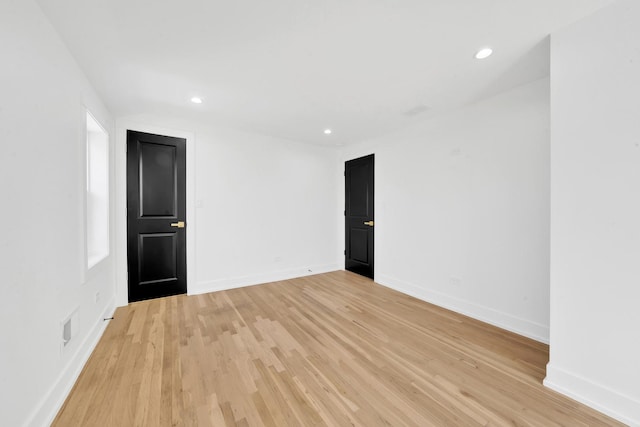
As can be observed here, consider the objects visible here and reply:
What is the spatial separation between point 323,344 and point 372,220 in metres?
2.50

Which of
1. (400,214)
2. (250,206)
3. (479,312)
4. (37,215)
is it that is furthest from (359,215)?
(37,215)

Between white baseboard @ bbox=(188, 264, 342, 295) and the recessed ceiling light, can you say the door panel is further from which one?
the recessed ceiling light

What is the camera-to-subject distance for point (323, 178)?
15.8 ft

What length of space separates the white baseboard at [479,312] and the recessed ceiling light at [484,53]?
245 cm

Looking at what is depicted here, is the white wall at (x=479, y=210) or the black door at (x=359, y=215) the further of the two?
the black door at (x=359, y=215)

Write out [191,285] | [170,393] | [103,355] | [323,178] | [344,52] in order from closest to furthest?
[170,393] < [344,52] < [103,355] < [191,285] < [323,178]

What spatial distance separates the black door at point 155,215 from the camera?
314 cm

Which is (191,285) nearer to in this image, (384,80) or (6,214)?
(6,214)

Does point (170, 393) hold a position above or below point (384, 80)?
below

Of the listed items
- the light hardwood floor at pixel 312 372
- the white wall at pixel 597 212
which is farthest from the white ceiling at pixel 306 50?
the light hardwood floor at pixel 312 372

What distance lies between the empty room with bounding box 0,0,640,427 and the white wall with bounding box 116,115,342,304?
0.05m

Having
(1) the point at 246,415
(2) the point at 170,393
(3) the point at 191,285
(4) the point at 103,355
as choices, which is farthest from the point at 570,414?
(3) the point at 191,285

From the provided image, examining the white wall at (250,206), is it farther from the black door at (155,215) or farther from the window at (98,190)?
the window at (98,190)

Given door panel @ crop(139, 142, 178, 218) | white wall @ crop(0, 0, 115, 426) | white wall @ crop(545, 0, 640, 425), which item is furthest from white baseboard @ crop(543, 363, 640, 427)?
door panel @ crop(139, 142, 178, 218)
